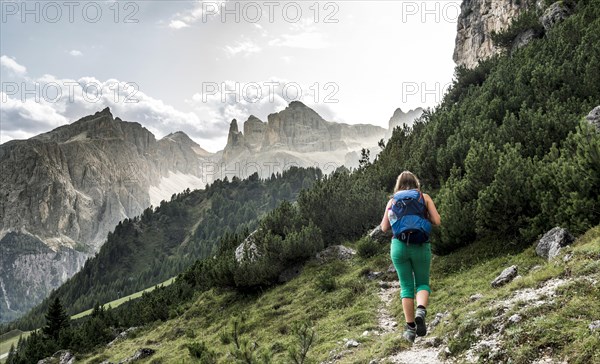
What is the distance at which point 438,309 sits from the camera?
1155 centimetres

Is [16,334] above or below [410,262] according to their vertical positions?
below

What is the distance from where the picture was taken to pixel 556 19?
130ft

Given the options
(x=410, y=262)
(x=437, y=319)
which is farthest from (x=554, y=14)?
(x=410, y=262)

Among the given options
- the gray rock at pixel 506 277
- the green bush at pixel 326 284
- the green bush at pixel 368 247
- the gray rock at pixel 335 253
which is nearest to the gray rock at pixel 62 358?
the gray rock at pixel 335 253

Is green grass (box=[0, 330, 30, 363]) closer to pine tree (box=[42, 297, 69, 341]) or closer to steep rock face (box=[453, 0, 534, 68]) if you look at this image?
pine tree (box=[42, 297, 69, 341])

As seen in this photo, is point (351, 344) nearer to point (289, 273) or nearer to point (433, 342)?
point (433, 342)

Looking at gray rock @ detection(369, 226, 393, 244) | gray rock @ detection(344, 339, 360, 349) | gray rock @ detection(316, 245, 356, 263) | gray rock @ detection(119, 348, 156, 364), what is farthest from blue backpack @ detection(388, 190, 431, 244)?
gray rock @ detection(119, 348, 156, 364)

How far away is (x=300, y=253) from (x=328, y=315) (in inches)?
436

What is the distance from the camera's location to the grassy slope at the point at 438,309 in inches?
253

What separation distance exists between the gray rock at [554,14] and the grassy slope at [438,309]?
31878 mm

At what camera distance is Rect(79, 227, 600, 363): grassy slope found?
642cm

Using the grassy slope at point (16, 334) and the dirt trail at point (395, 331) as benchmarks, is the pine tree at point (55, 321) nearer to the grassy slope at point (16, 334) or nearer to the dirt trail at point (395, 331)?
the dirt trail at point (395, 331)

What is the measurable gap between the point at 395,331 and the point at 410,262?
17.4 feet

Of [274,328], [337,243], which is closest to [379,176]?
[337,243]
